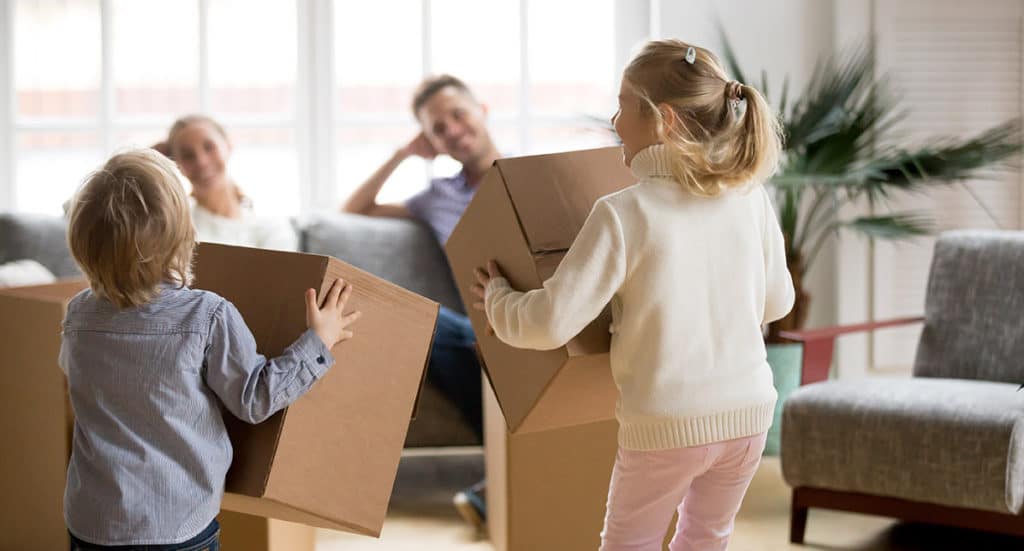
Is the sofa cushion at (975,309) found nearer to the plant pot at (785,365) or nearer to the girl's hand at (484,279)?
the plant pot at (785,365)

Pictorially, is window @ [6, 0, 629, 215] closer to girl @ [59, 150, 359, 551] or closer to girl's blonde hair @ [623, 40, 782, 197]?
girl's blonde hair @ [623, 40, 782, 197]

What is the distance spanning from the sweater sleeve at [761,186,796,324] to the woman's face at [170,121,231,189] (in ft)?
6.18

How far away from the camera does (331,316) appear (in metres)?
1.58

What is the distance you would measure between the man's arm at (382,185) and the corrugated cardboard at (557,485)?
1163 mm

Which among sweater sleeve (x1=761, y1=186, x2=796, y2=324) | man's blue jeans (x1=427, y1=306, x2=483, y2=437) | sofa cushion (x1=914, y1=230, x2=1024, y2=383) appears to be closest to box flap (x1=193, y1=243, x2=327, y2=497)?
sweater sleeve (x1=761, y1=186, x2=796, y2=324)

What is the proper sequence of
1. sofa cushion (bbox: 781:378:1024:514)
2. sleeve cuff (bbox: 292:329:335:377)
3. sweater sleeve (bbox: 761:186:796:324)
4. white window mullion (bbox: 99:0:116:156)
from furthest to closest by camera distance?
1. white window mullion (bbox: 99:0:116:156)
2. sofa cushion (bbox: 781:378:1024:514)
3. sweater sleeve (bbox: 761:186:796:324)
4. sleeve cuff (bbox: 292:329:335:377)

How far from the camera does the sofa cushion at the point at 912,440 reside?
2402mm

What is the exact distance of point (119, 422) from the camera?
1458 millimetres

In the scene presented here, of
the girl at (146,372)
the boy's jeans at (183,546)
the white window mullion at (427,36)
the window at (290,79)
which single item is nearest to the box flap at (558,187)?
the girl at (146,372)

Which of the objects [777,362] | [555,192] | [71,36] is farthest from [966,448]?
[71,36]

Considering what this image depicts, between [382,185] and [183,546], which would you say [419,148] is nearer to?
[382,185]

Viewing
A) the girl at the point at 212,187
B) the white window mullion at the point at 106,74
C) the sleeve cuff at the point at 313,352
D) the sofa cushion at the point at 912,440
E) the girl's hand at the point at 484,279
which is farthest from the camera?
the white window mullion at the point at 106,74

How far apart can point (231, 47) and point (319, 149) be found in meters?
0.42

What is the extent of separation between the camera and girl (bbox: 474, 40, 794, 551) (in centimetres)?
155
